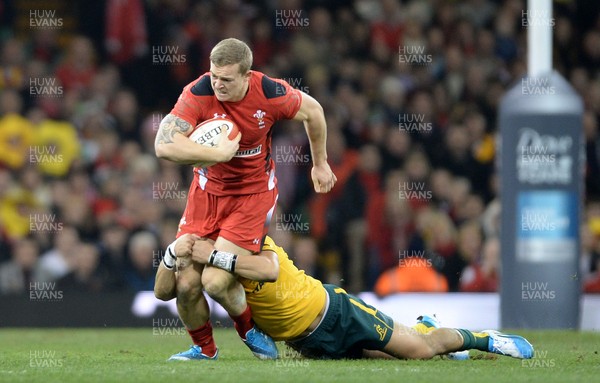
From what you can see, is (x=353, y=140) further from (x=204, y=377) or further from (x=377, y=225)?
(x=204, y=377)

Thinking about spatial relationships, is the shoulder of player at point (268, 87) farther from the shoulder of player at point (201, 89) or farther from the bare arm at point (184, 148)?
the bare arm at point (184, 148)

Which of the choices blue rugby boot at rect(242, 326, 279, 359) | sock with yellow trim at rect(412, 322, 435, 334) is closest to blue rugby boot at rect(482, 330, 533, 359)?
sock with yellow trim at rect(412, 322, 435, 334)

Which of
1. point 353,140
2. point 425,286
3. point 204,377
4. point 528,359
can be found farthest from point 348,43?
point 204,377

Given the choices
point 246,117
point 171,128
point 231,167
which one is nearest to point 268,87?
point 246,117

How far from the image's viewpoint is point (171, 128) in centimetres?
694

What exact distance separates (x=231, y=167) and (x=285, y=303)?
885 millimetres

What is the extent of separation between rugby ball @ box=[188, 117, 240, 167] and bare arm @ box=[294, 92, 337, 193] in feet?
1.82

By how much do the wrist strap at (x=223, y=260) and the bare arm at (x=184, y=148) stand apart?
1.90 feet

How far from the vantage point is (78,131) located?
1357 centimetres

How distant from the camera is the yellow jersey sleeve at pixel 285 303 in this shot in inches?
281

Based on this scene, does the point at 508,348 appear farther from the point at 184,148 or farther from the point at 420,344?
the point at 184,148

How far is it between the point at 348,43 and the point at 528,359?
780 centimetres

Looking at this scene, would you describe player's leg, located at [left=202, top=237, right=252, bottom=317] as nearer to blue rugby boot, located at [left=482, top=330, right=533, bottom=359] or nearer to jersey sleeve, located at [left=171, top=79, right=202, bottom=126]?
jersey sleeve, located at [left=171, top=79, right=202, bottom=126]

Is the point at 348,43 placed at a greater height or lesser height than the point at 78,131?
greater
